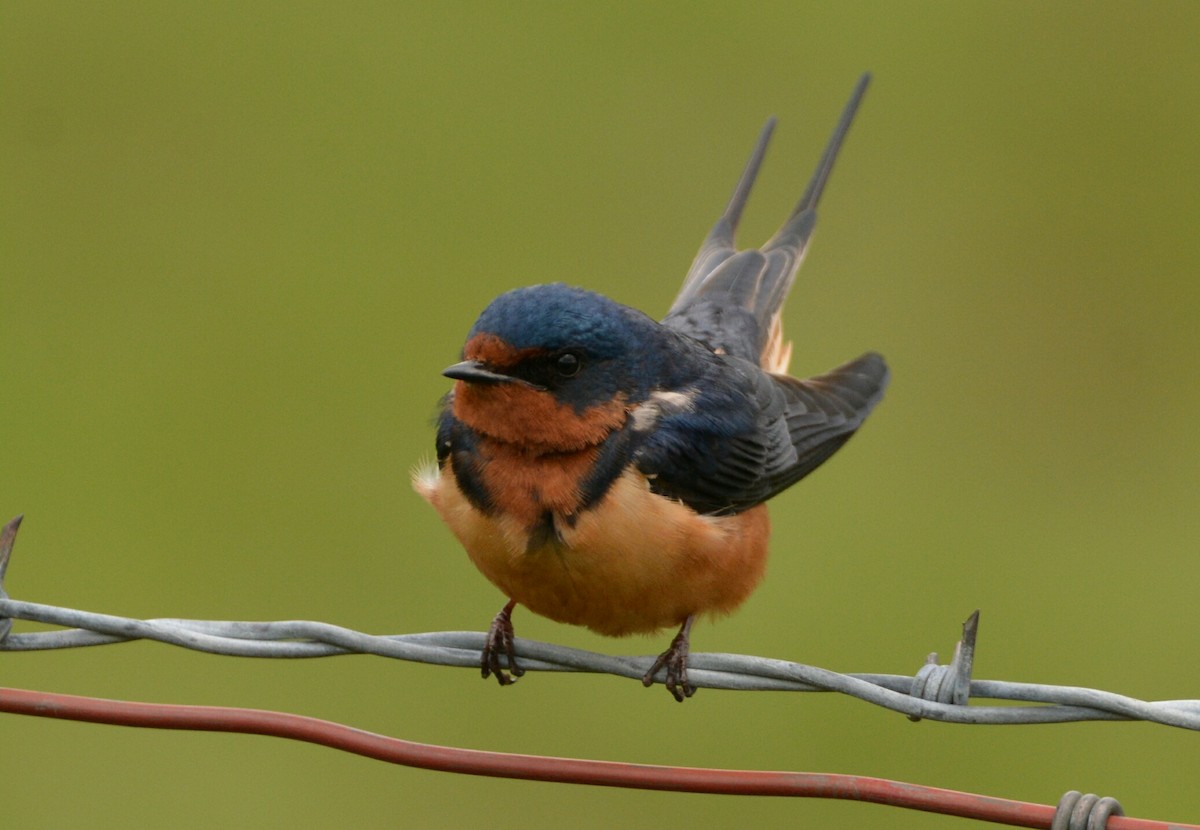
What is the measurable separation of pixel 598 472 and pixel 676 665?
0.52 meters

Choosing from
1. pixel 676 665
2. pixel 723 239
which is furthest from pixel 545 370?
pixel 723 239

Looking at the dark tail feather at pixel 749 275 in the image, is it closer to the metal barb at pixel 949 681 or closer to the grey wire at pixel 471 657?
the grey wire at pixel 471 657

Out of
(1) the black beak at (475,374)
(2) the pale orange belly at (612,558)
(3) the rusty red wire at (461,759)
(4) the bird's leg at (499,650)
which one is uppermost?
(1) the black beak at (475,374)

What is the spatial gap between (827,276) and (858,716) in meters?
2.98

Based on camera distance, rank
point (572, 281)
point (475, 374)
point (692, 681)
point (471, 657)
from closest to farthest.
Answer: point (692, 681) < point (471, 657) < point (475, 374) < point (572, 281)

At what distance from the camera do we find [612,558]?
4547mm

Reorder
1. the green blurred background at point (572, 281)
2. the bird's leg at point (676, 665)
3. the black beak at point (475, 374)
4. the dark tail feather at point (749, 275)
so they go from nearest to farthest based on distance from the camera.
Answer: the black beak at point (475, 374) < the bird's leg at point (676, 665) < the dark tail feather at point (749, 275) < the green blurred background at point (572, 281)

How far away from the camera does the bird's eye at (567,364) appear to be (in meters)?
4.66

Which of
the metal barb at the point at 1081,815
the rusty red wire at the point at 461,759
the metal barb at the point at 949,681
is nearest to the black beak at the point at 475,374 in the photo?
the rusty red wire at the point at 461,759

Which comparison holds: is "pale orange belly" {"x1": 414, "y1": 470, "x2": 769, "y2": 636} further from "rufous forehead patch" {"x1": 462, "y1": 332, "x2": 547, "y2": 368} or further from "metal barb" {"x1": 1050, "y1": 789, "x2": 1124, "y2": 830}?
"metal barb" {"x1": 1050, "y1": 789, "x2": 1124, "y2": 830}

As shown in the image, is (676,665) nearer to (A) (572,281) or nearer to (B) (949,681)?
(B) (949,681)

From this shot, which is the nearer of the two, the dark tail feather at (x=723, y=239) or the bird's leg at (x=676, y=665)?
the bird's leg at (x=676, y=665)

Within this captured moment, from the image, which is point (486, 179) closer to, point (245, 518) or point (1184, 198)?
point (245, 518)

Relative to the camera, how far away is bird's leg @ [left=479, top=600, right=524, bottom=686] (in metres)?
4.33
